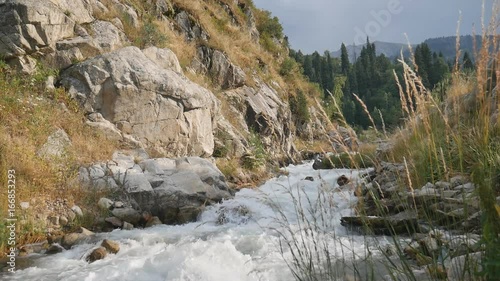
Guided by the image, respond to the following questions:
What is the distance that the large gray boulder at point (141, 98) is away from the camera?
30.6 ft

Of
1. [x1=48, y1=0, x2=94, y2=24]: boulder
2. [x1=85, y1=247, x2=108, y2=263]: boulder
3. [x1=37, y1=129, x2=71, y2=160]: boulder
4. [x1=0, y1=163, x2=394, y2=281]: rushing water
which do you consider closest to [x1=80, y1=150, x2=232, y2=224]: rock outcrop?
[x1=37, y1=129, x2=71, y2=160]: boulder

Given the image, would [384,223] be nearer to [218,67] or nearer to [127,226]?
[127,226]

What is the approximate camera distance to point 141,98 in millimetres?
9633

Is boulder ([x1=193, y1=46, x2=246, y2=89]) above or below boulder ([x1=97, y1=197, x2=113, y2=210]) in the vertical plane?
above

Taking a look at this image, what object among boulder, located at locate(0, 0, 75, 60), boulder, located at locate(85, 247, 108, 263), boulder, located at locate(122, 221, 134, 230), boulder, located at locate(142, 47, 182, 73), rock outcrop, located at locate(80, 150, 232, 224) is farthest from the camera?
boulder, located at locate(142, 47, 182, 73)

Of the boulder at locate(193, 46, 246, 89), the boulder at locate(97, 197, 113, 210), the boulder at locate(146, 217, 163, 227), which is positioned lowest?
the boulder at locate(146, 217, 163, 227)

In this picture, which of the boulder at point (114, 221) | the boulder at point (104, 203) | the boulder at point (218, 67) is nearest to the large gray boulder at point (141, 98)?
the boulder at point (104, 203)

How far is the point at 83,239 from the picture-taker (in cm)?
561

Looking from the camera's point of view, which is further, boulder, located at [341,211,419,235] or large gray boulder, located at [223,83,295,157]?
large gray boulder, located at [223,83,295,157]

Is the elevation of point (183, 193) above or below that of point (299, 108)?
below

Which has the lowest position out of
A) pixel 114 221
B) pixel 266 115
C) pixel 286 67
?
pixel 114 221

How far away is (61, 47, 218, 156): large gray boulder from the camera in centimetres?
933

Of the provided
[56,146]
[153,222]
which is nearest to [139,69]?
[56,146]

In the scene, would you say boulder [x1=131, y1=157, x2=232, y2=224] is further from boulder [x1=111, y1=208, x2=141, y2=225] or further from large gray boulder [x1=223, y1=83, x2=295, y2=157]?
large gray boulder [x1=223, y1=83, x2=295, y2=157]
